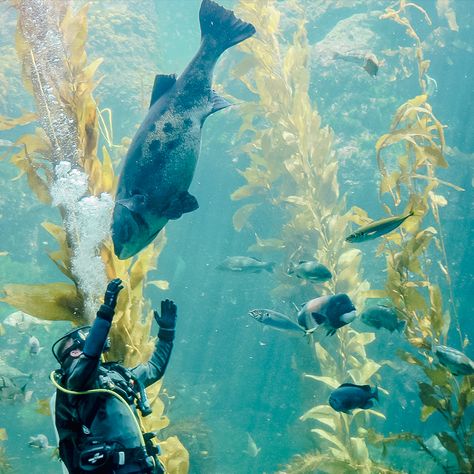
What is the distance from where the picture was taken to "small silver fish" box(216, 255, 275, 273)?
6301 millimetres

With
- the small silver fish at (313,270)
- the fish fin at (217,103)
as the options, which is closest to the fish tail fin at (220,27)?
the fish fin at (217,103)

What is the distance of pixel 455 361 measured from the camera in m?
3.42

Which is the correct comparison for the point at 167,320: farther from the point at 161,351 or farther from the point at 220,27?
the point at 220,27

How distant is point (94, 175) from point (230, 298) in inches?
489

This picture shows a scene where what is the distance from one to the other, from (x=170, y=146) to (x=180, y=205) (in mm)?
330

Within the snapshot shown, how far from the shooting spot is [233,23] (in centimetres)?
226

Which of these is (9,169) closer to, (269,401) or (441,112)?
(269,401)

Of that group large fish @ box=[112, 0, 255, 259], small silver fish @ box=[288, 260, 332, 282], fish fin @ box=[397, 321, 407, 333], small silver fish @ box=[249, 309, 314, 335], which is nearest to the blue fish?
fish fin @ box=[397, 321, 407, 333]

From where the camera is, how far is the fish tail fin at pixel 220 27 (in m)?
2.24

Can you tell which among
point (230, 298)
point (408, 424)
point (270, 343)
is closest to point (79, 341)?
point (408, 424)

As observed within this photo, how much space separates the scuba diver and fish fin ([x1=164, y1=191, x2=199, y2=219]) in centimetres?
56

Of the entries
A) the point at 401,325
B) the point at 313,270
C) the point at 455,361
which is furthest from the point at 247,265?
the point at 455,361

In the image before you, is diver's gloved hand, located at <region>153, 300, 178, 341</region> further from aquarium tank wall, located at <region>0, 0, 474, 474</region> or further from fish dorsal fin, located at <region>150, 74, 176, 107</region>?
fish dorsal fin, located at <region>150, 74, 176, 107</region>

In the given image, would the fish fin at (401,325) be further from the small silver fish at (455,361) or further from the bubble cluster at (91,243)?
the bubble cluster at (91,243)
